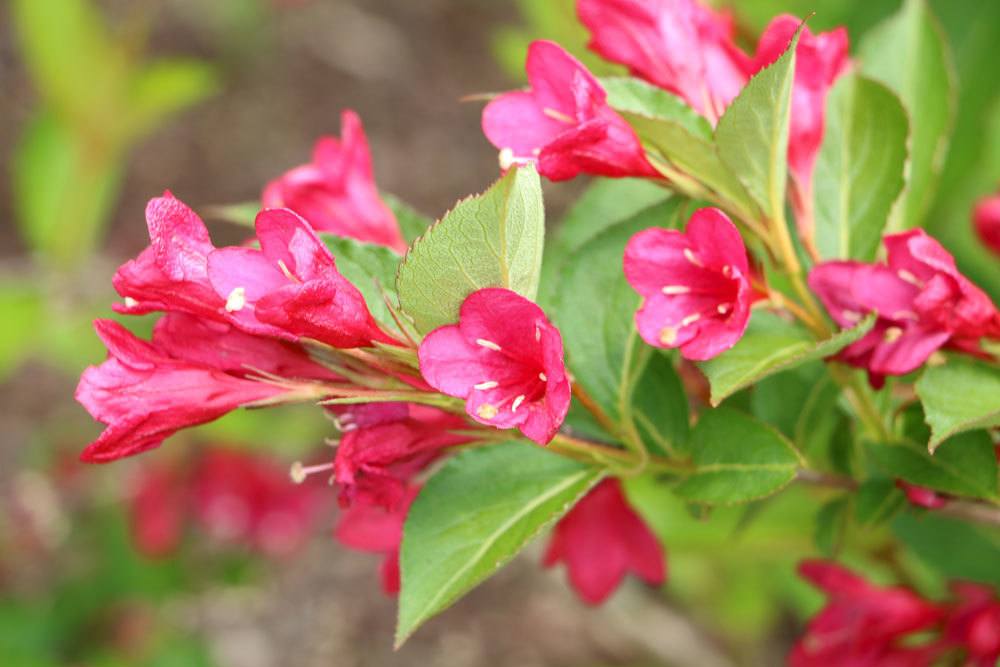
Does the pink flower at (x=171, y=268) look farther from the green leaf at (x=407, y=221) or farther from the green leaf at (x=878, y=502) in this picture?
the green leaf at (x=878, y=502)

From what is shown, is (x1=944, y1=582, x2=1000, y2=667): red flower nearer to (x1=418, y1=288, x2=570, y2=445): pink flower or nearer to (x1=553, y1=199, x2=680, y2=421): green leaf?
(x1=553, y1=199, x2=680, y2=421): green leaf

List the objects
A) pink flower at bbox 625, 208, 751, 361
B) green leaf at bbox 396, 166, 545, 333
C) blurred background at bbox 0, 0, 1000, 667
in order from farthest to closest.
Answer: blurred background at bbox 0, 0, 1000, 667 → pink flower at bbox 625, 208, 751, 361 → green leaf at bbox 396, 166, 545, 333

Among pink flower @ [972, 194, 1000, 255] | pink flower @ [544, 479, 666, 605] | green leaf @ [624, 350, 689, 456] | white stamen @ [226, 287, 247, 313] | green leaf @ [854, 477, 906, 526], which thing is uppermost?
white stamen @ [226, 287, 247, 313]

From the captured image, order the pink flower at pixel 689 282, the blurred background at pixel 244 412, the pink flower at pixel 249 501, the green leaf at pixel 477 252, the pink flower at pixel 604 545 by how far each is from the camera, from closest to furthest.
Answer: the green leaf at pixel 477 252
the pink flower at pixel 689 282
the pink flower at pixel 604 545
the blurred background at pixel 244 412
the pink flower at pixel 249 501

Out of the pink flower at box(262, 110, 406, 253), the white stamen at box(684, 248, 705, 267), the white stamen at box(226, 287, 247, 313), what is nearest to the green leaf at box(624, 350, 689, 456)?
the white stamen at box(684, 248, 705, 267)

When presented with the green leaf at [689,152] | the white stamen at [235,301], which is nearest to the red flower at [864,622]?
the green leaf at [689,152]

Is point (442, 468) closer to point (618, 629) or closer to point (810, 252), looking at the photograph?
point (810, 252)
